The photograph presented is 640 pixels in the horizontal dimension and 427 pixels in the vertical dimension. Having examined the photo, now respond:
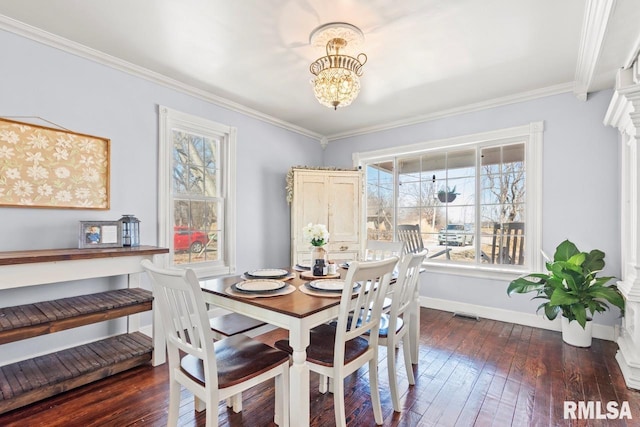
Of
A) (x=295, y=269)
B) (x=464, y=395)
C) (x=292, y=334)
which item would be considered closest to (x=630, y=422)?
(x=464, y=395)

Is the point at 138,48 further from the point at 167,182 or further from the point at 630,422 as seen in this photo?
the point at 630,422

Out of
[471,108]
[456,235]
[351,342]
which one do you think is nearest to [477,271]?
[456,235]

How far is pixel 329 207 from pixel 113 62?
113 inches

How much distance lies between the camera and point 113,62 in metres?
2.80

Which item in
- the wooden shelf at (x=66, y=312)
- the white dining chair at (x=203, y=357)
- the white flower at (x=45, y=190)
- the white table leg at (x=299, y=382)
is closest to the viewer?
the white dining chair at (x=203, y=357)

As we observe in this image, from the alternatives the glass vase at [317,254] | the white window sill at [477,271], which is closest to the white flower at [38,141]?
the glass vase at [317,254]

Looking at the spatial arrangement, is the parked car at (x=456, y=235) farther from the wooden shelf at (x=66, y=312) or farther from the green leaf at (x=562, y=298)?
the wooden shelf at (x=66, y=312)

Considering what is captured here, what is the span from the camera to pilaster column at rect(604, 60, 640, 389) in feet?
7.47

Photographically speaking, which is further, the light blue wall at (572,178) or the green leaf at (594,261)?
the light blue wall at (572,178)

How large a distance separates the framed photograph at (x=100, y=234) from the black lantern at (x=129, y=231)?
0.03 meters

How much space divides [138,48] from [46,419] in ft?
8.89

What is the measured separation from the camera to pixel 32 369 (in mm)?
2180

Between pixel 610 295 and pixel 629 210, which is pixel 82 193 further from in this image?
pixel 629 210

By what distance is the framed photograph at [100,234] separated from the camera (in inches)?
98.2
